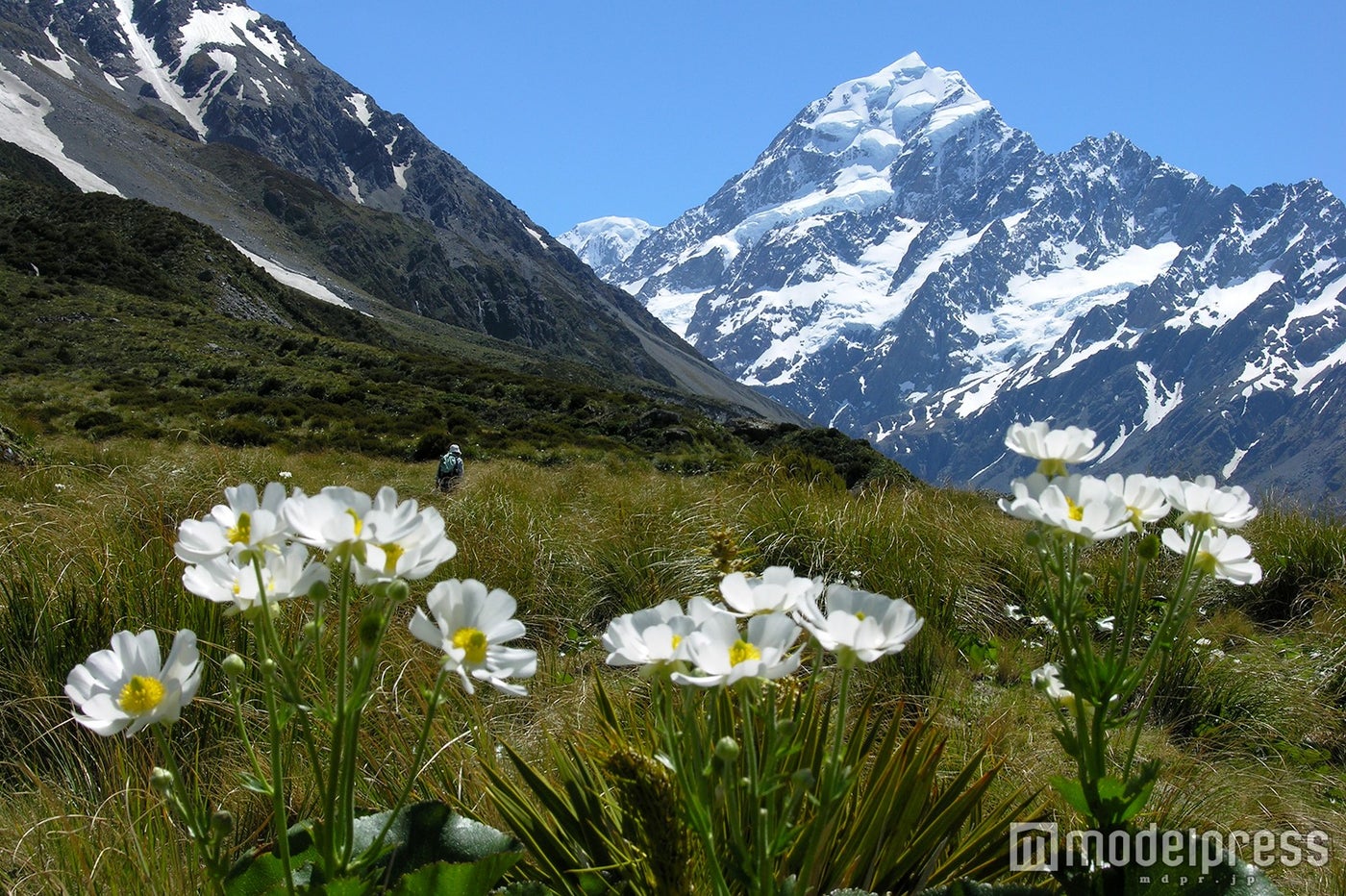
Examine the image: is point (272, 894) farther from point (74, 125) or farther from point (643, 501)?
point (74, 125)

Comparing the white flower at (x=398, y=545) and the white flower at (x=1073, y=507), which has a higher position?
the white flower at (x=1073, y=507)

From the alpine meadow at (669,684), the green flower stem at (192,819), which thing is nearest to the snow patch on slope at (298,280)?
the alpine meadow at (669,684)

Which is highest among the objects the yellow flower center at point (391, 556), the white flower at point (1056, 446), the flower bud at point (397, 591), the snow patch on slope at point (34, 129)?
the snow patch on slope at point (34, 129)

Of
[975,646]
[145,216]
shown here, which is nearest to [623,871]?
[975,646]

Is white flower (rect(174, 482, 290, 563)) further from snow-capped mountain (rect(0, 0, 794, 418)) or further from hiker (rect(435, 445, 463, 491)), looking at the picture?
snow-capped mountain (rect(0, 0, 794, 418))

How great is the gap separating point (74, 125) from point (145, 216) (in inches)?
1876

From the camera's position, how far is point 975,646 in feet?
15.2

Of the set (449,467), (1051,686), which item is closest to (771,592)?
(1051,686)

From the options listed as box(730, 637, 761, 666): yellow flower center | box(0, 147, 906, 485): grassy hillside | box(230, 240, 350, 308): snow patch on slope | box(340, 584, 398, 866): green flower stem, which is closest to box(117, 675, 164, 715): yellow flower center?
box(340, 584, 398, 866): green flower stem

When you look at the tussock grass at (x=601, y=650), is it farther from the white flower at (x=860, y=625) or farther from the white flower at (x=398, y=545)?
the white flower at (x=860, y=625)

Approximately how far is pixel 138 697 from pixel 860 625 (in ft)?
3.09

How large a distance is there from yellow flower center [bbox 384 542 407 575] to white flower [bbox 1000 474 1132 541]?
816 mm

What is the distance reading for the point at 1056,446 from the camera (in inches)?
59.1

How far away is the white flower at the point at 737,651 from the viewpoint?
3.33 feet
